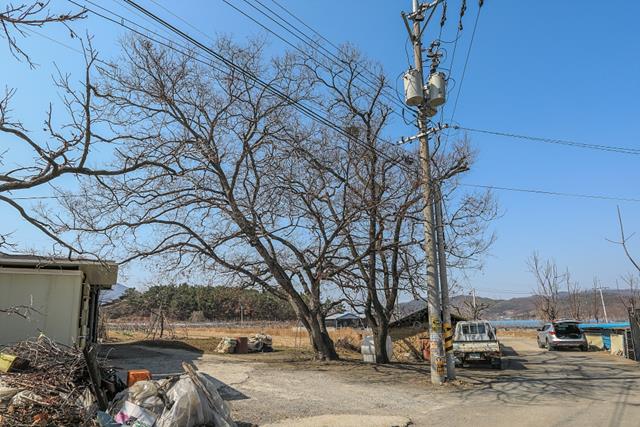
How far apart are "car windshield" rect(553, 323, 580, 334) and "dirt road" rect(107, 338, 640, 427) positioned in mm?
11500

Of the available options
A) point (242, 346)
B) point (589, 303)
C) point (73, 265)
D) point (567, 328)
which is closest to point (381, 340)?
point (242, 346)

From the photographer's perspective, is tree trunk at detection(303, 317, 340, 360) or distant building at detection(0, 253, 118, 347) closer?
distant building at detection(0, 253, 118, 347)

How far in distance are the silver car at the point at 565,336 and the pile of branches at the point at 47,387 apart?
29704 mm

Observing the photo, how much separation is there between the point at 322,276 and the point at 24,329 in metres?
10.1

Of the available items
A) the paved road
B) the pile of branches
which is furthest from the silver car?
the pile of branches

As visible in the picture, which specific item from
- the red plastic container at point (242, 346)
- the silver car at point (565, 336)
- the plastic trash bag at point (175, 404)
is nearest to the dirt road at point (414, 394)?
the plastic trash bag at point (175, 404)

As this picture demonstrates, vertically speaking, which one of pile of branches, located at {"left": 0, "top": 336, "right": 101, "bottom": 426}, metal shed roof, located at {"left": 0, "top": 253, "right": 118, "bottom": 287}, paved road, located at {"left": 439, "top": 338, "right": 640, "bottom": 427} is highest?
metal shed roof, located at {"left": 0, "top": 253, "right": 118, "bottom": 287}

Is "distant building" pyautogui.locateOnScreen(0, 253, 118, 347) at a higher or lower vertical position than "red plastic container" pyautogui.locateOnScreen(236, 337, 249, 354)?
higher

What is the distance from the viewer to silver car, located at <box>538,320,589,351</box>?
2997 centimetres

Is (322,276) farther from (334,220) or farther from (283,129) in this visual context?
(283,129)

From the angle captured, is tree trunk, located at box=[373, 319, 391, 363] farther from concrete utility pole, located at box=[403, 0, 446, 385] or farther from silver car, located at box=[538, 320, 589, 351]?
silver car, located at box=[538, 320, 589, 351]

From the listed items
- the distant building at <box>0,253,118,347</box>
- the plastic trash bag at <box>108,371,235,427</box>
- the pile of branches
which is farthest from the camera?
the distant building at <box>0,253,118,347</box>

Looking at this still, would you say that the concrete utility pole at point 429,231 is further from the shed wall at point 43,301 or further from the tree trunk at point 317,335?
the shed wall at point 43,301

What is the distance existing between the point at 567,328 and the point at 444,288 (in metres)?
19.6
